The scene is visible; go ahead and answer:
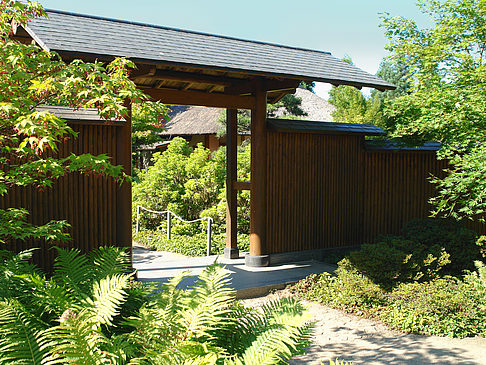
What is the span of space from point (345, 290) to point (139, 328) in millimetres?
4695

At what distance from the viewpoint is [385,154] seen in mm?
9672

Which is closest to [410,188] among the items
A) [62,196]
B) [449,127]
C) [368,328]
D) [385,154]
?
[385,154]

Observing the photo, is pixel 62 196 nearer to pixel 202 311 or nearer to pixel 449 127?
pixel 202 311

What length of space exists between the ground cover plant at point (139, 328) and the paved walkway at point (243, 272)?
3.69 metres

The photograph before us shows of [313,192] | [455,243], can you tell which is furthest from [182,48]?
[455,243]

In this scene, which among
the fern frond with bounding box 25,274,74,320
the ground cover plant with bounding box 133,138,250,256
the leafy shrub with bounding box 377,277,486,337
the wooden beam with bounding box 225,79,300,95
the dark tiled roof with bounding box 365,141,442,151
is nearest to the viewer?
the fern frond with bounding box 25,274,74,320

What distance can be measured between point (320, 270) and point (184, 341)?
19.9 feet

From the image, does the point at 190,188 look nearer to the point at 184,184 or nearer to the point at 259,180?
the point at 184,184

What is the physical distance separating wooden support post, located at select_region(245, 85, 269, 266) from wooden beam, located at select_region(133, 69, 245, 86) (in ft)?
2.07

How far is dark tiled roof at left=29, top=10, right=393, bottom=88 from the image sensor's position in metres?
6.19

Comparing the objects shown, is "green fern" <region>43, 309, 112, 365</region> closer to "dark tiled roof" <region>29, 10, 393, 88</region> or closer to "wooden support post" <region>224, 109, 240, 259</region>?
"dark tiled roof" <region>29, 10, 393, 88</region>

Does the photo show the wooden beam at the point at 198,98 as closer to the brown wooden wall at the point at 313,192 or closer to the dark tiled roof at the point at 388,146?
the brown wooden wall at the point at 313,192

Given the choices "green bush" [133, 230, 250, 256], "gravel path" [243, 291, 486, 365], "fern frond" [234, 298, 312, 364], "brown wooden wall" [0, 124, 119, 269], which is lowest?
"gravel path" [243, 291, 486, 365]

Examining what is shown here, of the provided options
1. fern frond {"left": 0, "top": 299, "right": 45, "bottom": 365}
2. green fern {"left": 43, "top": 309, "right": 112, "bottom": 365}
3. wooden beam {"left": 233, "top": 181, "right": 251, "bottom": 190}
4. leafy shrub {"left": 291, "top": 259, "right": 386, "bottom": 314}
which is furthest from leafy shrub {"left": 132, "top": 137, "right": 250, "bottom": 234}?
green fern {"left": 43, "top": 309, "right": 112, "bottom": 365}
